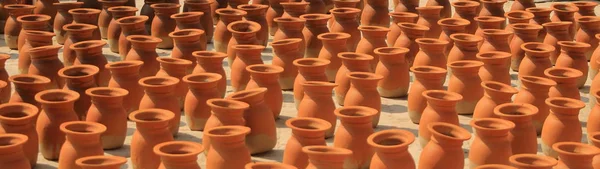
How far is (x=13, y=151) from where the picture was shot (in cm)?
602

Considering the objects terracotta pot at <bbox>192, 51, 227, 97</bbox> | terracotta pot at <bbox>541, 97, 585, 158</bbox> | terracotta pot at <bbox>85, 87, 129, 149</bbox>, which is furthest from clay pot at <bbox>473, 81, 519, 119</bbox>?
terracotta pot at <bbox>85, 87, 129, 149</bbox>

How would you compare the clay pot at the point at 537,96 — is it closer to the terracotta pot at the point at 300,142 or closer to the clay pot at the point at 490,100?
the clay pot at the point at 490,100

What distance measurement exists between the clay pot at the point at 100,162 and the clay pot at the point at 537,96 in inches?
101

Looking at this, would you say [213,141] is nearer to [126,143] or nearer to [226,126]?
[226,126]

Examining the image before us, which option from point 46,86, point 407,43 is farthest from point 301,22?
point 46,86

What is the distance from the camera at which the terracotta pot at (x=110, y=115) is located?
682cm

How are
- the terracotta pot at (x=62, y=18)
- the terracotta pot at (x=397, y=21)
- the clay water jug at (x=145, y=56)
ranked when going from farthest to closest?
the terracotta pot at (x=62, y=18)
the terracotta pot at (x=397, y=21)
the clay water jug at (x=145, y=56)

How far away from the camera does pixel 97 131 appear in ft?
20.5

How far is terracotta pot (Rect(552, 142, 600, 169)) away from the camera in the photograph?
19.2 feet

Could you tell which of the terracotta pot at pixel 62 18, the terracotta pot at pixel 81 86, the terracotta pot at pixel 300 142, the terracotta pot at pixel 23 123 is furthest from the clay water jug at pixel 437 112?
the terracotta pot at pixel 62 18

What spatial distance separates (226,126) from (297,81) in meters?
1.41

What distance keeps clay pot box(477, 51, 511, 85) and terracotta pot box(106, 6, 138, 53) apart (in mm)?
2880

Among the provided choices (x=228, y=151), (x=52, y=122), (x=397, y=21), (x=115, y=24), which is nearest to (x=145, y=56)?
(x=115, y=24)

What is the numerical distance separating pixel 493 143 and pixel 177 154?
162 cm
